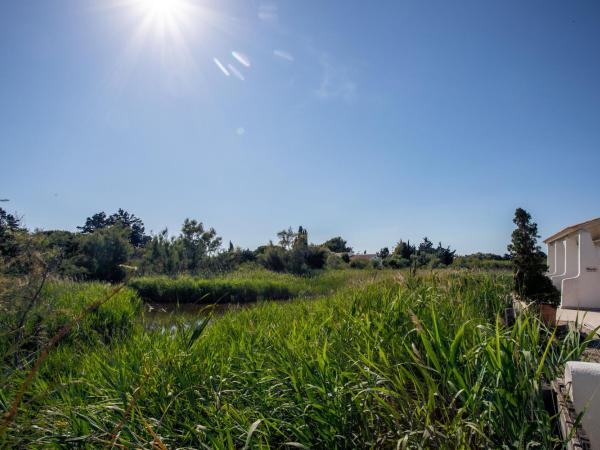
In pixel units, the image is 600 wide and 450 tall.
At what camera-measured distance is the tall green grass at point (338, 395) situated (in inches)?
81.3

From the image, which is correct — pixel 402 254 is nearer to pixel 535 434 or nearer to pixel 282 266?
pixel 282 266

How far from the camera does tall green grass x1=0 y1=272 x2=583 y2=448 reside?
81.3 inches

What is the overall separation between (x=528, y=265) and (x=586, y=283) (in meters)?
2.49

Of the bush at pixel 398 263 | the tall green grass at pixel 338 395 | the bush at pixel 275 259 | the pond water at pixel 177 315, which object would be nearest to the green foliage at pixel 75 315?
the pond water at pixel 177 315

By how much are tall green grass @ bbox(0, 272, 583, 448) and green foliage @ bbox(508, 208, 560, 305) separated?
3.98 m

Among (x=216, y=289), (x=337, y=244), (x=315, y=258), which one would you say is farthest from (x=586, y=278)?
(x=337, y=244)

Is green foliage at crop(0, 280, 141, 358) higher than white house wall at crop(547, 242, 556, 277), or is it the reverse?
white house wall at crop(547, 242, 556, 277)

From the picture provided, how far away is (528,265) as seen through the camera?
7.21 meters

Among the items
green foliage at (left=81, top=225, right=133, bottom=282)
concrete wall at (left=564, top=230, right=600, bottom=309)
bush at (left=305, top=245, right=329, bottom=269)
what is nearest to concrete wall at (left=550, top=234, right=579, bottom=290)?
concrete wall at (left=564, top=230, right=600, bottom=309)

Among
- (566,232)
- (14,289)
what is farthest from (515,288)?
(14,289)

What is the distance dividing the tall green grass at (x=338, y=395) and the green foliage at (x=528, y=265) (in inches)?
157

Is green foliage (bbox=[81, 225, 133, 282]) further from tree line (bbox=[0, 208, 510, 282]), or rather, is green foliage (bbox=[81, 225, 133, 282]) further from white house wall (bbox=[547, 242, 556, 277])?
white house wall (bbox=[547, 242, 556, 277])

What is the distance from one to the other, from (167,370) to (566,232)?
10.7 m

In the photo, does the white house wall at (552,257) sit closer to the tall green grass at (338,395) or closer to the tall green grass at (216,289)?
the tall green grass at (216,289)
